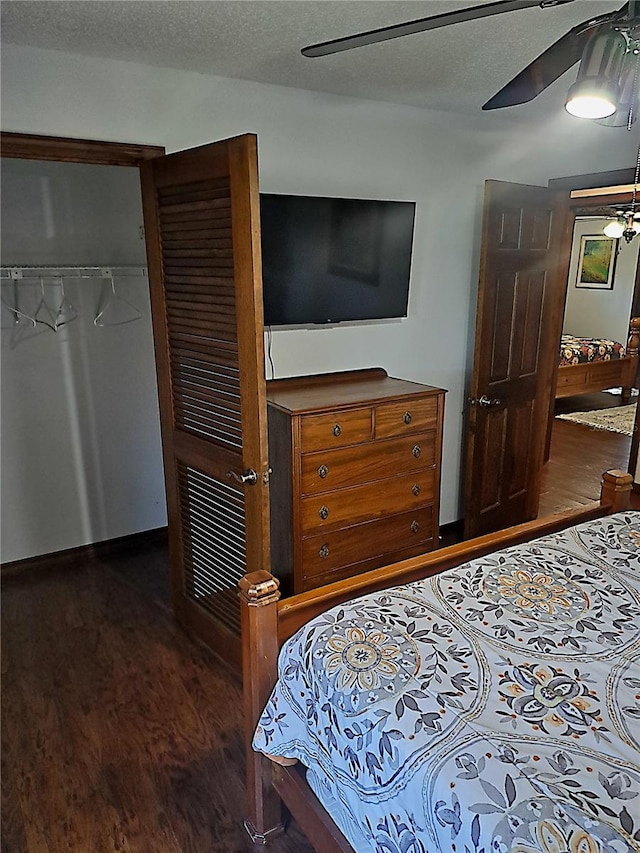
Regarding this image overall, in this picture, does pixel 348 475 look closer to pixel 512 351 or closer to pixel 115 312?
pixel 512 351

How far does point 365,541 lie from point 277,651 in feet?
4.22

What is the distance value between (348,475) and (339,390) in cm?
43

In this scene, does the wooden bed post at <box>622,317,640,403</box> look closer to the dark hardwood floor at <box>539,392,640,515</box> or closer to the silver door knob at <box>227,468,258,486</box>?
the dark hardwood floor at <box>539,392,640,515</box>

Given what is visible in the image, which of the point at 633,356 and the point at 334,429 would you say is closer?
the point at 334,429

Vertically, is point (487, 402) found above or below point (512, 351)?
below

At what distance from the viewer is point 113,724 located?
2301 millimetres

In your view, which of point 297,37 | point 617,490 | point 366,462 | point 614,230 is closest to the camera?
point 297,37

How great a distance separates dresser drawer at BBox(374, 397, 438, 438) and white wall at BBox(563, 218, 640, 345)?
6.21 meters

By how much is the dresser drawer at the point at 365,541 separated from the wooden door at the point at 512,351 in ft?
1.97

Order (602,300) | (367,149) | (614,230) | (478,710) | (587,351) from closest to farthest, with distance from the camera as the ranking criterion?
(478,710), (367,149), (587,351), (614,230), (602,300)

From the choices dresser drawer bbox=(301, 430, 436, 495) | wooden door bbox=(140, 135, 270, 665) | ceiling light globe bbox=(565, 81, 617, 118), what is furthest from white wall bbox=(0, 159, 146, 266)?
ceiling light globe bbox=(565, 81, 617, 118)

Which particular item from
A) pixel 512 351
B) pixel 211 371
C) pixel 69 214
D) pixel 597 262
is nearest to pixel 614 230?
pixel 597 262

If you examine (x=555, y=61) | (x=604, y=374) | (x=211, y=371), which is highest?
(x=555, y=61)

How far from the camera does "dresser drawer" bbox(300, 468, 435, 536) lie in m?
2.71
